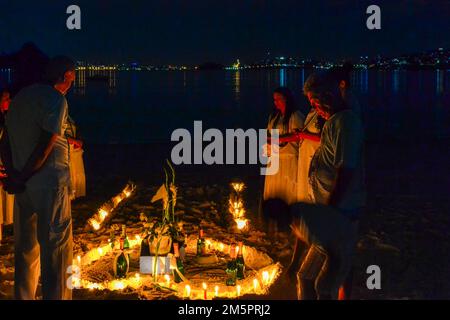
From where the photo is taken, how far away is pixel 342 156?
13.9ft

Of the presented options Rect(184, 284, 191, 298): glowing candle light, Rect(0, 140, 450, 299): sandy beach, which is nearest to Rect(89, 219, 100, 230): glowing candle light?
Rect(0, 140, 450, 299): sandy beach

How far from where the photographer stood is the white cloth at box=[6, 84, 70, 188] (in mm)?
4469

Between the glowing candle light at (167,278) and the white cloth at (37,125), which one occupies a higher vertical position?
the white cloth at (37,125)

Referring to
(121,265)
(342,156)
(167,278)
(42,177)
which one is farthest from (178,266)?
(342,156)

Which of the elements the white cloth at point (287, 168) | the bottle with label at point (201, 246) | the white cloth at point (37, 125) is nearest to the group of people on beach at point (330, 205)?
the white cloth at point (37, 125)

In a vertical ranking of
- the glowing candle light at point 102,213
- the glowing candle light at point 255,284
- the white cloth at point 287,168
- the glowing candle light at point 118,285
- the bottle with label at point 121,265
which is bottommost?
the glowing candle light at point 118,285

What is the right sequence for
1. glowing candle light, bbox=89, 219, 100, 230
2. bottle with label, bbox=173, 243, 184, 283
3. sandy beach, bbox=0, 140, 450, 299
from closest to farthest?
bottle with label, bbox=173, 243, 184, 283, sandy beach, bbox=0, 140, 450, 299, glowing candle light, bbox=89, 219, 100, 230

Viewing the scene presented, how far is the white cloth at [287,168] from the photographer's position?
8117 mm

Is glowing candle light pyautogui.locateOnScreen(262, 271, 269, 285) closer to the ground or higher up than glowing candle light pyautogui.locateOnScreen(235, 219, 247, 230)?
closer to the ground

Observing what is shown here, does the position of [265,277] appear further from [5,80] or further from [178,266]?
[5,80]

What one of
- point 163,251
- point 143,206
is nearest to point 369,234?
point 163,251

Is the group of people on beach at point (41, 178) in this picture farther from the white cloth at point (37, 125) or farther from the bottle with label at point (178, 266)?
the bottle with label at point (178, 266)

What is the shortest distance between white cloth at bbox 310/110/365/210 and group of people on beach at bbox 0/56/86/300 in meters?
2.20

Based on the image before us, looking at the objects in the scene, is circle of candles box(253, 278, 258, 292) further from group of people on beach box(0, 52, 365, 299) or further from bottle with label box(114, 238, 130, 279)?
bottle with label box(114, 238, 130, 279)
